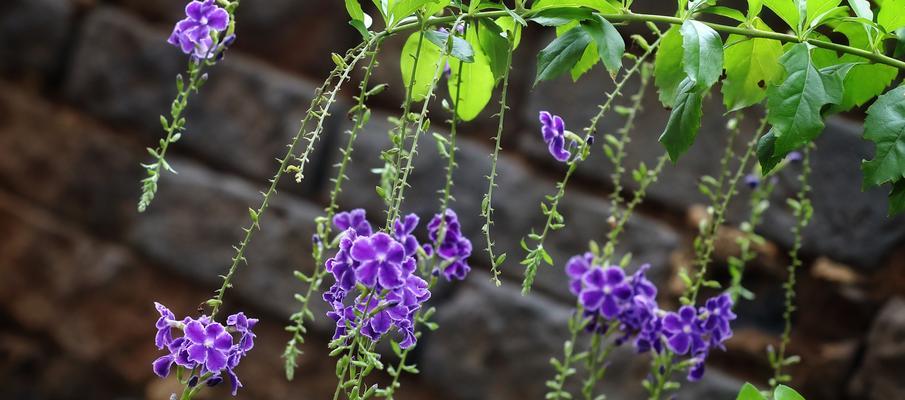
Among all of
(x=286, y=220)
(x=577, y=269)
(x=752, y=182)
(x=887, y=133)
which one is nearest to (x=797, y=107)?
(x=887, y=133)

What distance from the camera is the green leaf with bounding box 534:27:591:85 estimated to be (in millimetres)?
691

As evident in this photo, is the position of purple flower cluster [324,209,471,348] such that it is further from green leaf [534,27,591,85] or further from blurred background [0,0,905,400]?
A: blurred background [0,0,905,400]

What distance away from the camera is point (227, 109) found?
5.95ft

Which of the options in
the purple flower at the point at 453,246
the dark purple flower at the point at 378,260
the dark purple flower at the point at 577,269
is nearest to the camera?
the dark purple flower at the point at 378,260

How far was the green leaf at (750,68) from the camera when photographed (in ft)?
2.46

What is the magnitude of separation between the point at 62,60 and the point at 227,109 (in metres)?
0.40

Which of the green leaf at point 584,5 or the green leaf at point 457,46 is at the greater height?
the green leaf at point 584,5

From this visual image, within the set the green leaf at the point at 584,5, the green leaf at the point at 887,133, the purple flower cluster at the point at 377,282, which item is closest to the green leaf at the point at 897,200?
the green leaf at the point at 887,133

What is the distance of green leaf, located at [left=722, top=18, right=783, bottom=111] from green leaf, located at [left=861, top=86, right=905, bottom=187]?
91 mm

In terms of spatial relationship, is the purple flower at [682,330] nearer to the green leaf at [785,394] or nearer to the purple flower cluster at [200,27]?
the green leaf at [785,394]

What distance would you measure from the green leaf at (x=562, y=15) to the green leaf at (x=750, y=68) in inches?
5.1

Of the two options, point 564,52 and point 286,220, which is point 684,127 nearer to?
point 564,52

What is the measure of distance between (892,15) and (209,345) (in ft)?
1.80

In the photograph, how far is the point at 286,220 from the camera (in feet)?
5.78
